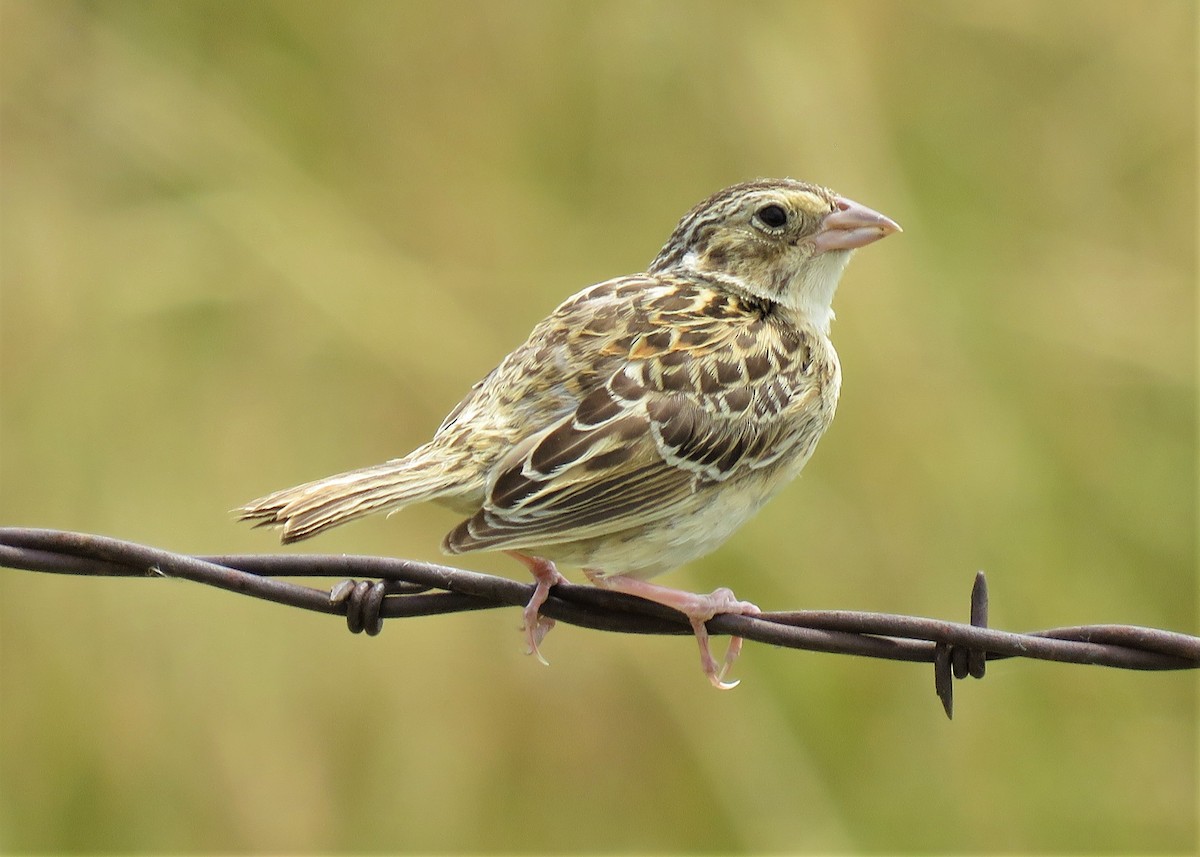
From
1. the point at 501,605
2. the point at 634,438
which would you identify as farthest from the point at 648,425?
the point at 501,605

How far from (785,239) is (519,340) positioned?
2634 mm

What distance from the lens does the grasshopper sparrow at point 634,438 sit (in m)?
4.20

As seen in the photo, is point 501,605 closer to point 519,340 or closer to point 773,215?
point 773,215

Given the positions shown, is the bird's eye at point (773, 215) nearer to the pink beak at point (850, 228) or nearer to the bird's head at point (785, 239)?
the bird's head at point (785, 239)

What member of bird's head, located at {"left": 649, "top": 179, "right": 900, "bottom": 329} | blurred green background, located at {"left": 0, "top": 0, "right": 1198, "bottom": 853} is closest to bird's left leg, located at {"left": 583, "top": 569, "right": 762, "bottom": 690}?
bird's head, located at {"left": 649, "top": 179, "right": 900, "bottom": 329}

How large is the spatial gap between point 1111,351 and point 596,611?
455 cm

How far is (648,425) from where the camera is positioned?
4480 millimetres

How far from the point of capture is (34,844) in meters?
6.91

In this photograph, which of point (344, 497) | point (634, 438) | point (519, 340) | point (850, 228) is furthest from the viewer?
point (519, 340)

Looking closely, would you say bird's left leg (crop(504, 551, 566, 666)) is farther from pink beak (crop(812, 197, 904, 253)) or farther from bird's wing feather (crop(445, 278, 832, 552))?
pink beak (crop(812, 197, 904, 253))

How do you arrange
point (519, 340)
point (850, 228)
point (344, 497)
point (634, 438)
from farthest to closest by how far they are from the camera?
point (519, 340), point (850, 228), point (634, 438), point (344, 497)

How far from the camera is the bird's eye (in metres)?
5.23

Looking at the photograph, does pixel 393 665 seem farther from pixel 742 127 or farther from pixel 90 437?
pixel 742 127

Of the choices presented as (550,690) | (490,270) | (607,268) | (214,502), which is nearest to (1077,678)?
(550,690)
